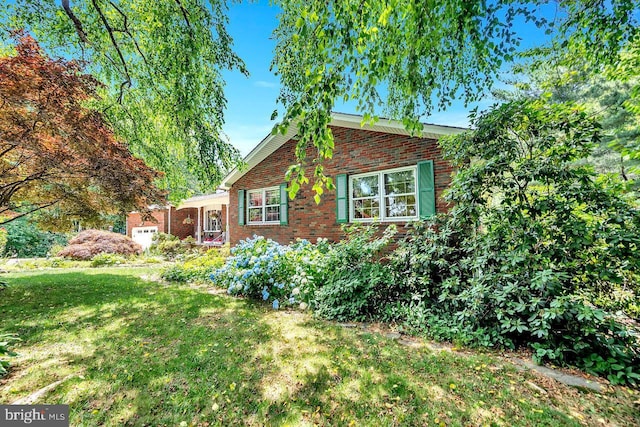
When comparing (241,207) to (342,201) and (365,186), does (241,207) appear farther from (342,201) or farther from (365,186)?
(365,186)

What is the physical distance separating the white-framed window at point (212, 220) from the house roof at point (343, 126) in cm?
681

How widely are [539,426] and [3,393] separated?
14.3 feet

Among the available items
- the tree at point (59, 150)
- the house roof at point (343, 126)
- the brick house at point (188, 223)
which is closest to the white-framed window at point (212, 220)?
the brick house at point (188, 223)

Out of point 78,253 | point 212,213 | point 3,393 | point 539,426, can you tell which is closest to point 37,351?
point 3,393

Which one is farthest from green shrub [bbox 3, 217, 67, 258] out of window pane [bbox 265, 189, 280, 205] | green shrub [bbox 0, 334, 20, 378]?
green shrub [bbox 0, 334, 20, 378]

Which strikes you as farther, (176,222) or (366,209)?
(176,222)

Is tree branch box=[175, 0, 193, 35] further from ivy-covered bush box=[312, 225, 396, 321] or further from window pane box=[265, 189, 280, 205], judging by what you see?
window pane box=[265, 189, 280, 205]

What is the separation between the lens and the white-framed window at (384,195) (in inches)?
271

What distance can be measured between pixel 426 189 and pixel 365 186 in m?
1.80

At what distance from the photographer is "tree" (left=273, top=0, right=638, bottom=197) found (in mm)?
2152

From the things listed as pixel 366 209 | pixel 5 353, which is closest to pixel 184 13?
pixel 5 353

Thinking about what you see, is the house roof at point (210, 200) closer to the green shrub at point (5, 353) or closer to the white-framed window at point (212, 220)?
the white-framed window at point (212, 220)

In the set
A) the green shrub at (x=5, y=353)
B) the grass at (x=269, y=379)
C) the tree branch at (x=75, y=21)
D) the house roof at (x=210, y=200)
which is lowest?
the grass at (x=269, y=379)

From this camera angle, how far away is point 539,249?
3.47 meters
